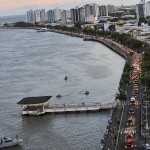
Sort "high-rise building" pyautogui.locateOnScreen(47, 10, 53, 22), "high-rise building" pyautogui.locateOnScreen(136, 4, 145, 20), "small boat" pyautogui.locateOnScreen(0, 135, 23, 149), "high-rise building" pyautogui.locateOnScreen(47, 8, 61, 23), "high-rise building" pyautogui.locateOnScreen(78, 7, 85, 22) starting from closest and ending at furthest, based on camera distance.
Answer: "small boat" pyautogui.locateOnScreen(0, 135, 23, 149), "high-rise building" pyautogui.locateOnScreen(136, 4, 145, 20), "high-rise building" pyautogui.locateOnScreen(78, 7, 85, 22), "high-rise building" pyautogui.locateOnScreen(47, 8, 61, 23), "high-rise building" pyautogui.locateOnScreen(47, 10, 53, 22)

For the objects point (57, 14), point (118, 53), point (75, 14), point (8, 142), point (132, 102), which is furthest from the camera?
point (57, 14)

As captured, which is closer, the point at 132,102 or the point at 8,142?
the point at 8,142

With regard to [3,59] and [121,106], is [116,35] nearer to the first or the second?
[3,59]

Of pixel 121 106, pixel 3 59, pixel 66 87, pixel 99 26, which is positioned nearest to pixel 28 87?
pixel 66 87

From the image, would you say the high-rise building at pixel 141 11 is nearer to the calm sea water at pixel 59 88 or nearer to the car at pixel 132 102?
the calm sea water at pixel 59 88

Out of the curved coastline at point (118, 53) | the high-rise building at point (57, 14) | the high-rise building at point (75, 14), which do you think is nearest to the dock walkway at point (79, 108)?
the curved coastline at point (118, 53)

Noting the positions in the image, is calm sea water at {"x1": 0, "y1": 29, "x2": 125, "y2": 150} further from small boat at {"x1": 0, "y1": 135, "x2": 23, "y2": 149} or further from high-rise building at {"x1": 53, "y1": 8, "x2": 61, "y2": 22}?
high-rise building at {"x1": 53, "y1": 8, "x2": 61, "y2": 22}

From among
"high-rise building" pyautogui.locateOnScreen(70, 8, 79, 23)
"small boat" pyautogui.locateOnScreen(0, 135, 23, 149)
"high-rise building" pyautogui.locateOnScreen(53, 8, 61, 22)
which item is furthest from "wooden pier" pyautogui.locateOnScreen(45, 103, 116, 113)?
"high-rise building" pyautogui.locateOnScreen(53, 8, 61, 22)

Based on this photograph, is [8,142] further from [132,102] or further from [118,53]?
[118,53]

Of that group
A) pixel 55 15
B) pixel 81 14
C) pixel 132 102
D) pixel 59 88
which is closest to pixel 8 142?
pixel 132 102
